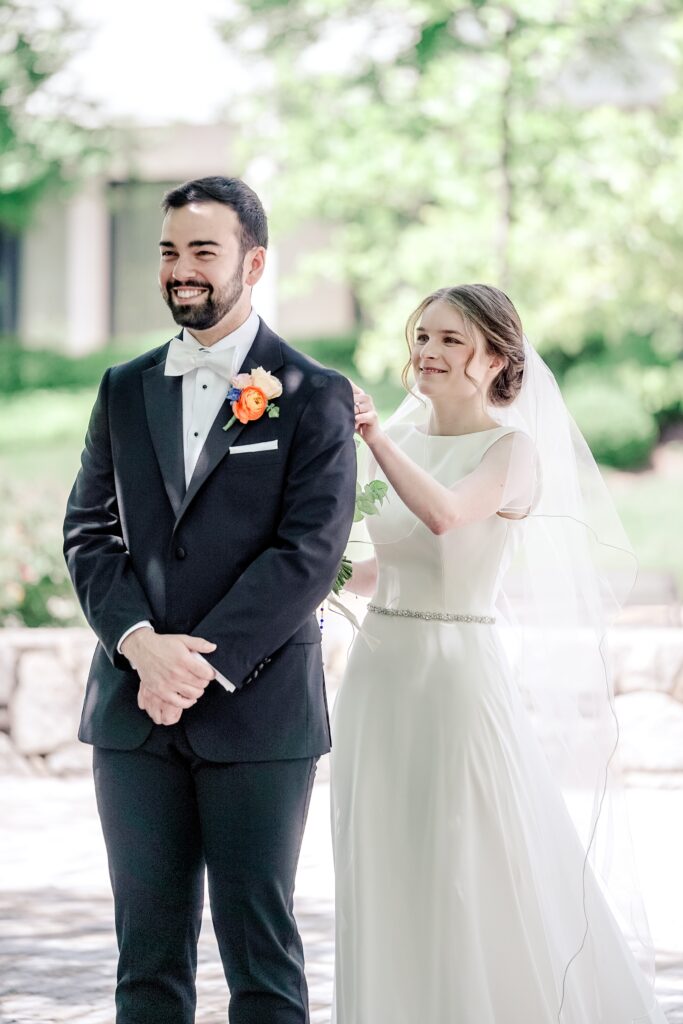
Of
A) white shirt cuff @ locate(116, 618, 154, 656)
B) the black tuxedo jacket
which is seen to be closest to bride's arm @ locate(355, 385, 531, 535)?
the black tuxedo jacket

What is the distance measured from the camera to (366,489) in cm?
373

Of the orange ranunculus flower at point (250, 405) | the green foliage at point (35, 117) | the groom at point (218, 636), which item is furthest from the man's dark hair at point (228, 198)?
the green foliage at point (35, 117)

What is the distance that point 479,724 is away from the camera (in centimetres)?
378

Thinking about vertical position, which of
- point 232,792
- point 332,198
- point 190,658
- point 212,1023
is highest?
point 332,198

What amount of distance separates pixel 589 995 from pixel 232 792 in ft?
4.31

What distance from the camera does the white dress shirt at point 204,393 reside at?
3.17 m

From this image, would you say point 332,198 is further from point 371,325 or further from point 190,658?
point 190,658

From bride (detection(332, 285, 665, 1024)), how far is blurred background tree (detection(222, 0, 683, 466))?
27.7 ft

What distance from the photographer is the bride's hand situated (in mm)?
3393

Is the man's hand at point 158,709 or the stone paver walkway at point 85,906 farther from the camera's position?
the stone paver walkway at point 85,906

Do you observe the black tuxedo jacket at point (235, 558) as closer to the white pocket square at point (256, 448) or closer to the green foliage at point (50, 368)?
the white pocket square at point (256, 448)

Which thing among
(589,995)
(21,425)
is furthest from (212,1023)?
(21,425)

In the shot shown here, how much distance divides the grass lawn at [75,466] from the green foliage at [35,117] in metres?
3.14

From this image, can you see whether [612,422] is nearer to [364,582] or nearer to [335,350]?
[335,350]
